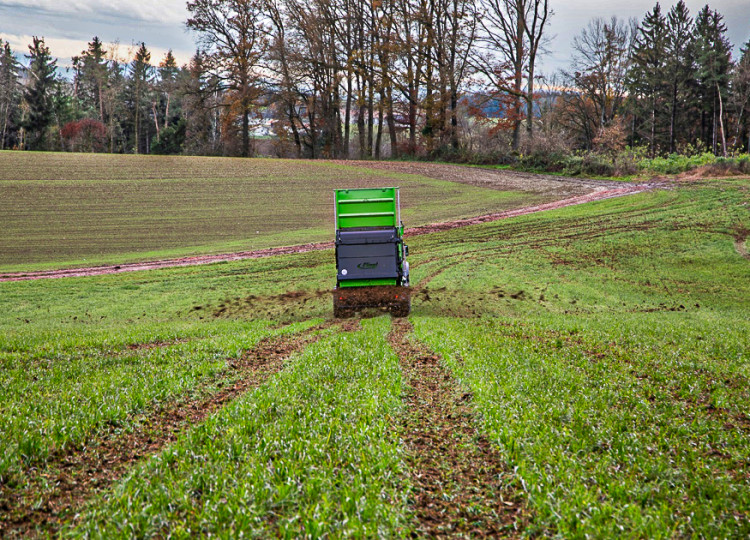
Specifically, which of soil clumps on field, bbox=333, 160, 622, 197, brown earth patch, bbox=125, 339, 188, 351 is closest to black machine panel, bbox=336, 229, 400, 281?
brown earth patch, bbox=125, 339, 188, 351

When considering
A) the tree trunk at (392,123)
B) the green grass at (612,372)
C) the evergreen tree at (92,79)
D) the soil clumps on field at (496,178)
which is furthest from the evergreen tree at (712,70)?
the evergreen tree at (92,79)

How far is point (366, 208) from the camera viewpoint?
56.0 ft

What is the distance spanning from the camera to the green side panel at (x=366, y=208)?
1695 centimetres

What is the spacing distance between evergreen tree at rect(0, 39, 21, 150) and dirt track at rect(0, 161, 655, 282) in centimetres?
5946

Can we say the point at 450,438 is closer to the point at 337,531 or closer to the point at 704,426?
the point at 337,531

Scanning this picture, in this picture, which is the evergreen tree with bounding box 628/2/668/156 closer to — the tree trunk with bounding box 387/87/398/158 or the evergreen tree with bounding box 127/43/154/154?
the tree trunk with bounding box 387/87/398/158

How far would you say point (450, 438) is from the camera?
5867mm

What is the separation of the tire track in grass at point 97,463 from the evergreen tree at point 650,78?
73245 millimetres

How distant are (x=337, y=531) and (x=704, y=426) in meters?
4.69

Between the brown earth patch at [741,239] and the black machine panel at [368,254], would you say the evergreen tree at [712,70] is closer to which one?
the brown earth patch at [741,239]

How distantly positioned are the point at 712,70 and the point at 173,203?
6707 centimetres

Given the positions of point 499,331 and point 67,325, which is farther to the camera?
point 67,325

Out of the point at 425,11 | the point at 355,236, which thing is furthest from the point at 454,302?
the point at 425,11

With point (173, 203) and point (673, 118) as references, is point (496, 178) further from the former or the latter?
point (673, 118)
